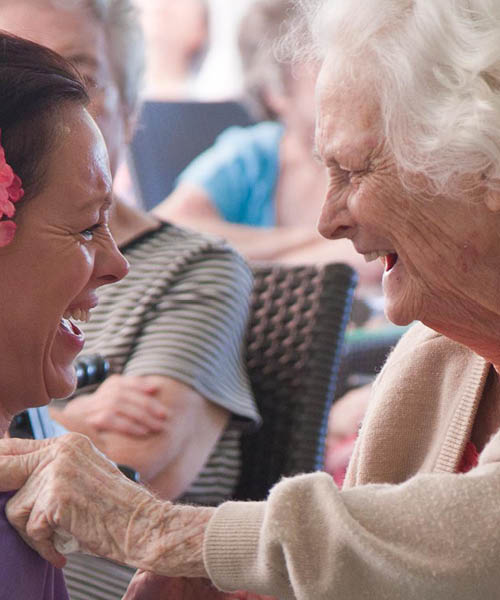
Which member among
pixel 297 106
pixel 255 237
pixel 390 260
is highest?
pixel 390 260

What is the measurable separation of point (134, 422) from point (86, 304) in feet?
2.18

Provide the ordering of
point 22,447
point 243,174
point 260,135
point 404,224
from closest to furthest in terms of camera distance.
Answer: point 22,447 < point 404,224 < point 243,174 < point 260,135

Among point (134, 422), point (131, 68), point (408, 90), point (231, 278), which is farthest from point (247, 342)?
point (408, 90)

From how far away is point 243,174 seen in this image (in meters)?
3.94

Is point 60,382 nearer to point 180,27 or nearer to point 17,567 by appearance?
point 17,567

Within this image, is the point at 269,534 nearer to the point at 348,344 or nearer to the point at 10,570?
the point at 10,570

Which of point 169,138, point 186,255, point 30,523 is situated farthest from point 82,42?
point 169,138

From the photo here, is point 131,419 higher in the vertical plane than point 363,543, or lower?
lower

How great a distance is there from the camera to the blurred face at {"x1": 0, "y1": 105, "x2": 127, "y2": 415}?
50.0 inches

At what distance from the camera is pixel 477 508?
3.56ft

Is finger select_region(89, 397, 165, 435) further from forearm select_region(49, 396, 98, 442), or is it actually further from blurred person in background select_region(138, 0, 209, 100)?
blurred person in background select_region(138, 0, 209, 100)

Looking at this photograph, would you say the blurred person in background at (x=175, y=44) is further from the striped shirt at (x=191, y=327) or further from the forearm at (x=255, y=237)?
the striped shirt at (x=191, y=327)

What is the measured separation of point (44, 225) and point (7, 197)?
0.07 metres

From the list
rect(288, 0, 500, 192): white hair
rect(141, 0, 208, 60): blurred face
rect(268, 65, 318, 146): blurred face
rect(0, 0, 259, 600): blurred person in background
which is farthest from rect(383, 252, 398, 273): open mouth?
rect(141, 0, 208, 60): blurred face
